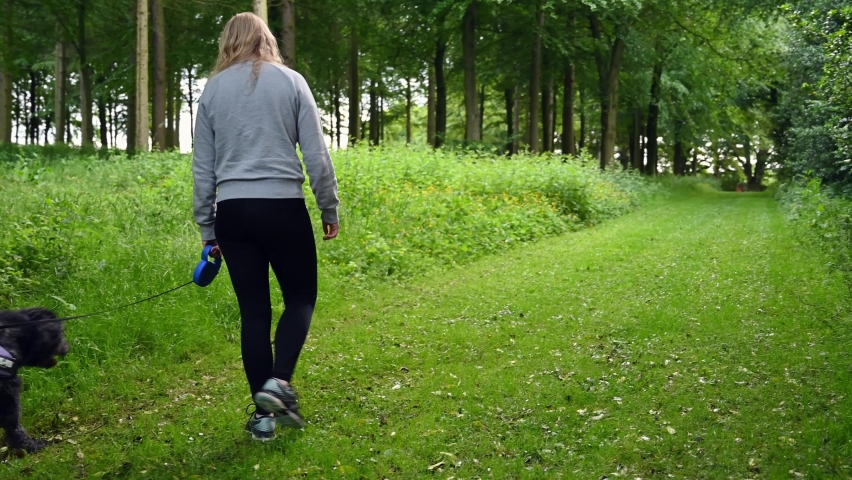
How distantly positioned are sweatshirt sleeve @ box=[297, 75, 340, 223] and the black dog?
184 centimetres

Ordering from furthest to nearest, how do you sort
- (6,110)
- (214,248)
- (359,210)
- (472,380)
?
(6,110), (359,210), (472,380), (214,248)

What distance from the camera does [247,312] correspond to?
13.1ft

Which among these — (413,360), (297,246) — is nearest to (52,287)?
(413,360)

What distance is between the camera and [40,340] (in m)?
4.29

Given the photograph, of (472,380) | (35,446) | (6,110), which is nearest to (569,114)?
(6,110)

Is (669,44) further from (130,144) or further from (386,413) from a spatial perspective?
(386,413)

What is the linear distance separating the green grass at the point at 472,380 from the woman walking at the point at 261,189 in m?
0.57

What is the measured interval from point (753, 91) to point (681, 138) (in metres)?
3.76

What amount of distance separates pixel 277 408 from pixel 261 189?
114cm

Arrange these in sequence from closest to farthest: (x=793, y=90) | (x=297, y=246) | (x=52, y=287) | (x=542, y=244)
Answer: (x=297, y=246) → (x=52, y=287) → (x=542, y=244) → (x=793, y=90)

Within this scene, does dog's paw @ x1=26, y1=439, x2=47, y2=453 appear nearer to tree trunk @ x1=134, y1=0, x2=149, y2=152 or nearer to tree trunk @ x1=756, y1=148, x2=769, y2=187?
tree trunk @ x1=134, y1=0, x2=149, y2=152

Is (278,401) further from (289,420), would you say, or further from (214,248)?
(214,248)

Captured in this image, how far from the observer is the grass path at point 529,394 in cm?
383

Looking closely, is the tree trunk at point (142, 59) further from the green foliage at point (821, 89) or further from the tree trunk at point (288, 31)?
the green foliage at point (821, 89)
